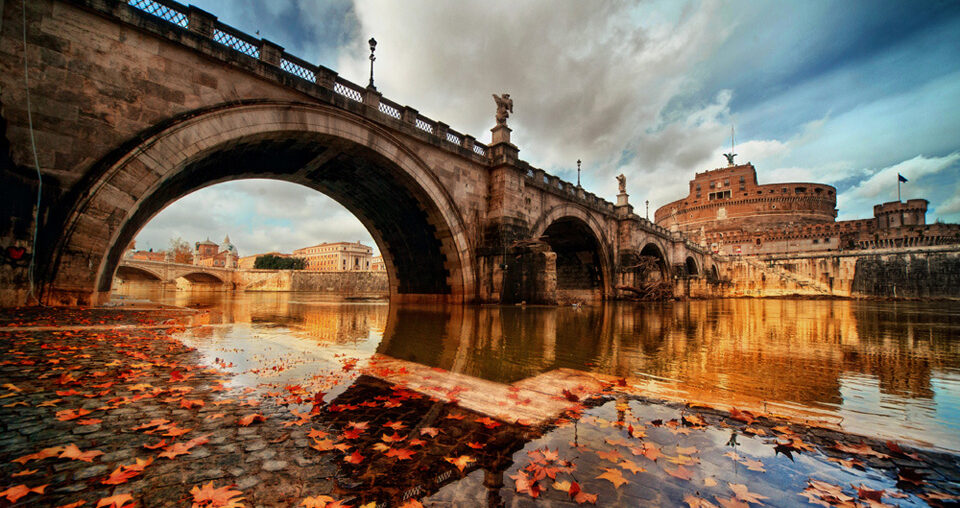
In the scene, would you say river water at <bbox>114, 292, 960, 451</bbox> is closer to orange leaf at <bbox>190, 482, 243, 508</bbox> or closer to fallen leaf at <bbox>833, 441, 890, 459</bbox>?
fallen leaf at <bbox>833, 441, 890, 459</bbox>

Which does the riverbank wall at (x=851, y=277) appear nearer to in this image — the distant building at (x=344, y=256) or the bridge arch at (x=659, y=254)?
the bridge arch at (x=659, y=254)

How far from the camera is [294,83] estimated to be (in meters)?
10.9

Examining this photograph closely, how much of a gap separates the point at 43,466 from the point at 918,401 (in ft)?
21.0

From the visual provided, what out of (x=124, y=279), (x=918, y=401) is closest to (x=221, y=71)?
(x=918, y=401)

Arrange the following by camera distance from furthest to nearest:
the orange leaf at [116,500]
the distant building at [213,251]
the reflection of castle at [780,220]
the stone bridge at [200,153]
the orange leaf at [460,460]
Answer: the distant building at [213,251] < the reflection of castle at [780,220] < the stone bridge at [200,153] < the orange leaf at [460,460] < the orange leaf at [116,500]

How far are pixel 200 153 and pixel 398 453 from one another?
35.1 ft

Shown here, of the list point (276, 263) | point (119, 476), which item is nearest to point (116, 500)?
point (119, 476)

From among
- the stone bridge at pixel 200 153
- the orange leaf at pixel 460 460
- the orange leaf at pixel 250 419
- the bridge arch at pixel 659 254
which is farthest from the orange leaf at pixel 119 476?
the bridge arch at pixel 659 254

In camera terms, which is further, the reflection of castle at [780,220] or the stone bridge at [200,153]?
the reflection of castle at [780,220]

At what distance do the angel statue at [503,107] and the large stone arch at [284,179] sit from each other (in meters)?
5.05

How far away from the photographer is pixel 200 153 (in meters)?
9.36

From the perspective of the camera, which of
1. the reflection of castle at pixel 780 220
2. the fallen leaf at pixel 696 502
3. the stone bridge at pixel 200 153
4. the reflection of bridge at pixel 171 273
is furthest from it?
the reflection of castle at pixel 780 220

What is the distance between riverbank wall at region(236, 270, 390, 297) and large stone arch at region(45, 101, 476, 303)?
36.3 metres

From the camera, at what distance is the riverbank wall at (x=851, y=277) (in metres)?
33.1
